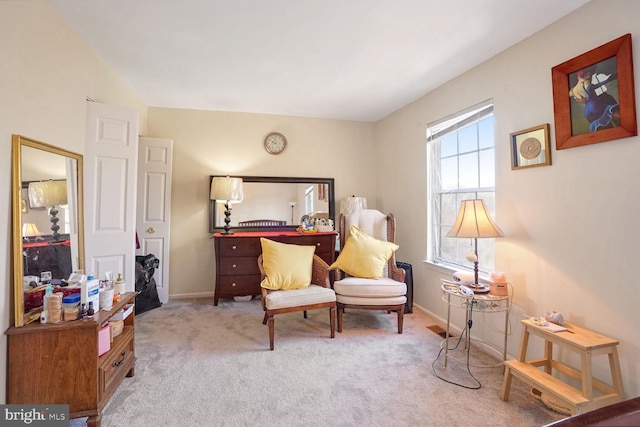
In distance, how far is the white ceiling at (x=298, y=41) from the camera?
6.05ft

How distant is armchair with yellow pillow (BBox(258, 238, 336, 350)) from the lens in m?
2.46

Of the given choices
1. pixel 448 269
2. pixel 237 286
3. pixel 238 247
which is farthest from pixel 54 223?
pixel 448 269

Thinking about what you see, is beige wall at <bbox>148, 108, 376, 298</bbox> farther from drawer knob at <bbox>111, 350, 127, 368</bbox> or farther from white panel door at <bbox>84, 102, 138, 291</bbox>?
drawer knob at <bbox>111, 350, 127, 368</bbox>

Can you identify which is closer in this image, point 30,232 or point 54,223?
point 30,232

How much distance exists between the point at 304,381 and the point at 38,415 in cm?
145

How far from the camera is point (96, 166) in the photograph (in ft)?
A: 7.61

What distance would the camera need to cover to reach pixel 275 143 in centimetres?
401

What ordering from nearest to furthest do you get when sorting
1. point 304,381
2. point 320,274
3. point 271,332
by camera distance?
point 304,381 → point 271,332 → point 320,274

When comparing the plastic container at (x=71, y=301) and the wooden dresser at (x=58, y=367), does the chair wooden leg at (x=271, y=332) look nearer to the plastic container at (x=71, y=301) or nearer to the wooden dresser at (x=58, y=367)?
the wooden dresser at (x=58, y=367)

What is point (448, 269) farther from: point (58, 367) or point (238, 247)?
point (58, 367)

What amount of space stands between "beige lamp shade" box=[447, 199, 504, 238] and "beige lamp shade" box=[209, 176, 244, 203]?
2552mm

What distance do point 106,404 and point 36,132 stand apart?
1.70 metres

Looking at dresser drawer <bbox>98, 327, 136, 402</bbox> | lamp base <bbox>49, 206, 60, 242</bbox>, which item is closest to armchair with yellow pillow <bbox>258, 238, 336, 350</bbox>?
dresser drawer <bbox>98, 327, 136, 402</bbox>

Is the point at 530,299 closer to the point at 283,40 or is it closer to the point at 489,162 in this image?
the point at 489,162
